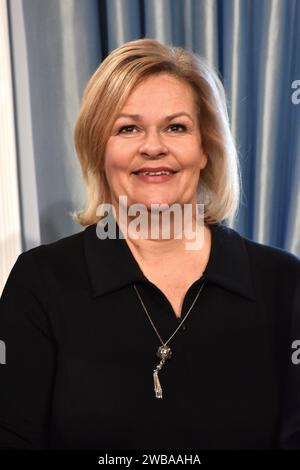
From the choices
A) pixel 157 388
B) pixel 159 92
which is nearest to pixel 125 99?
pixel 159 92

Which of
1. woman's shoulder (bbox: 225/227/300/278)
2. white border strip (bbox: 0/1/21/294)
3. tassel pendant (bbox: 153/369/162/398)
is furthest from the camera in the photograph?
white border strip (bbox: 0/1/21/294)

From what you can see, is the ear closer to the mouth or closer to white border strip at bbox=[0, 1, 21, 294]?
the mouth

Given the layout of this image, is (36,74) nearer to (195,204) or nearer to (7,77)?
(7,77)

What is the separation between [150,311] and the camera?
1167 millimetres

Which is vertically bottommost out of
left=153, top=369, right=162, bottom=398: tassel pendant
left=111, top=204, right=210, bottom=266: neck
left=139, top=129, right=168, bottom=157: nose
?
left=153, top=369, right=162, bottom=398: tassel pendant

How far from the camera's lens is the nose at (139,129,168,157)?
1.15 m

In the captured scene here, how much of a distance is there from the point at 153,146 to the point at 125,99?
10 cm

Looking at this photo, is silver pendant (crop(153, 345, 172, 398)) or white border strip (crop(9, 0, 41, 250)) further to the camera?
white border strip (crop(9, 0, 41, 250))

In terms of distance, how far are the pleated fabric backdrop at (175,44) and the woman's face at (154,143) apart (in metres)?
0.31

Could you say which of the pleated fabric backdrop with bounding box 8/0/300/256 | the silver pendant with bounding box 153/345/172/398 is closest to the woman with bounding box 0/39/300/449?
the silver pendant with bounding box 153/345/172/398

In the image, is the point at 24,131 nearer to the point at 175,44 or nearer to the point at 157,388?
the point at 175,44

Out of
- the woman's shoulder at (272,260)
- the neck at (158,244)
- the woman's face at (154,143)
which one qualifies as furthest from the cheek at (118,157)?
the woman's shoulder at (272,260)

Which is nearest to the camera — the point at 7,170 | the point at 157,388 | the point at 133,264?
the point at 157,388

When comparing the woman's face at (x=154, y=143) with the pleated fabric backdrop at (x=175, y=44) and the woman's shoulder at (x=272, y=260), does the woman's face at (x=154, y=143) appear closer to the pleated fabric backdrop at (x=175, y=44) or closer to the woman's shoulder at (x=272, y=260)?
the woman's shoulder at (x=272, y=260)
